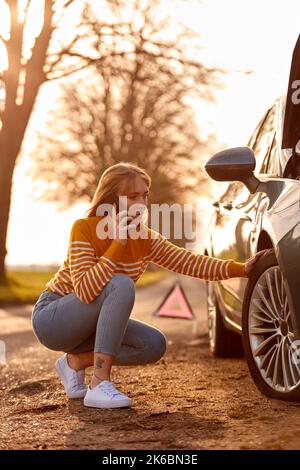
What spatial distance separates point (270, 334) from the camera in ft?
15.9

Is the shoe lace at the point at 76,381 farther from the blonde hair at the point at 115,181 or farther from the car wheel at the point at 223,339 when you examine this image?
the car wheel at the point at 223,339

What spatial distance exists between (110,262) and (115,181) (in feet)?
1.45

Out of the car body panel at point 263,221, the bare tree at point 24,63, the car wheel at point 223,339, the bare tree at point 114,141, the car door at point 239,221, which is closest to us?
the car body panel at point 263,221

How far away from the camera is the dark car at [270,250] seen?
171 inches

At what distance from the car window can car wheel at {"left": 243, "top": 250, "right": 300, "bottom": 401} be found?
1011mm

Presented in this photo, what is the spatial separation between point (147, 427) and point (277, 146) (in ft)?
5.89

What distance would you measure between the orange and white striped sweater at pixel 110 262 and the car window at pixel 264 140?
832 mm

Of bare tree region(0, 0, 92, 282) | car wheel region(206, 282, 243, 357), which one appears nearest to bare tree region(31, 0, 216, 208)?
bare tree region(0, 0, 92, 282)

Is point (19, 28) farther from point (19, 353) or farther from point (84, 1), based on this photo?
point (19, 353)

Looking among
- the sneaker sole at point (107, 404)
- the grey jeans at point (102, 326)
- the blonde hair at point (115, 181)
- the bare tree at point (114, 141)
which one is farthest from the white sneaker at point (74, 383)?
the bare tree at point (114, 141)

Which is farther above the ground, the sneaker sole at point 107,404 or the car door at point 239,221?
the car door at point 239,221

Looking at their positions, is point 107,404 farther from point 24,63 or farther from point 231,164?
point 24,63

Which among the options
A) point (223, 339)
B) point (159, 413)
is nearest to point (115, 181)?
point (159, 413)

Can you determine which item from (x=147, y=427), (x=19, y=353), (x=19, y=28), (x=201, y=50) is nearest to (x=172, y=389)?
(x=147, y=427)
